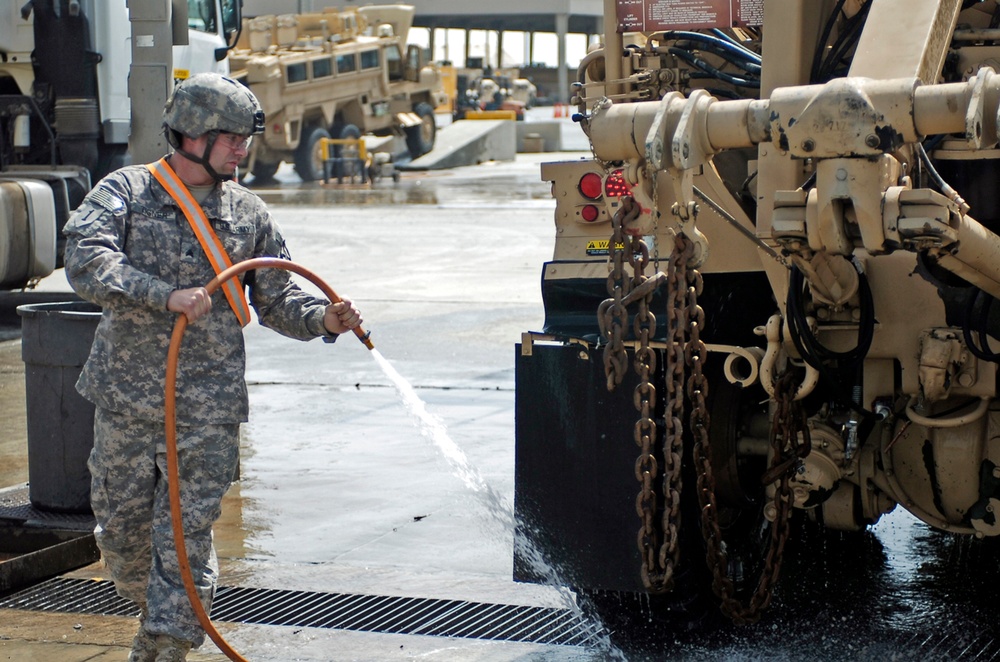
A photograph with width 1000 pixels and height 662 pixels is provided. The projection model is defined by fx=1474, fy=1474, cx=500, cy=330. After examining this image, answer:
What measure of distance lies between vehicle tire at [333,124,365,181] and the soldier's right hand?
22481 millimetres

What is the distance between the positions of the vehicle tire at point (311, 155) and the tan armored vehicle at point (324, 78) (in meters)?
0.02

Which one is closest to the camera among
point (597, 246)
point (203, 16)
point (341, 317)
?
point (341, 317)

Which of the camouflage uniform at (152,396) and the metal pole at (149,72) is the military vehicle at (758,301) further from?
the metal pole at (149,72)

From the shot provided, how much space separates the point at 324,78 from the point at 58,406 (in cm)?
2048

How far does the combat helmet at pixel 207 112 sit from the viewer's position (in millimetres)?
4039

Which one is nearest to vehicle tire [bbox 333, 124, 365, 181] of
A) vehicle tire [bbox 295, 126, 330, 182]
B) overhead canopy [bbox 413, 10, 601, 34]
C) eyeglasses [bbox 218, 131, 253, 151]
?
vehicle tire [bbox 295, 126, 330, 182]

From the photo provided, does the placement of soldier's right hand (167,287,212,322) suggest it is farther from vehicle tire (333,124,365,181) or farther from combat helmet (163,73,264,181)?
vehicle tire (333,124,365,181)

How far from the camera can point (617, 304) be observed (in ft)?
10.9

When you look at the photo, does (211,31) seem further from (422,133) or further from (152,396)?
(422,133)

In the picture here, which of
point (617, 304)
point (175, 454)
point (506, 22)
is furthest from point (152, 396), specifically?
point (506, 22)

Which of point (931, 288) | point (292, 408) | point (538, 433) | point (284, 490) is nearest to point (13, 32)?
point (292, 408)

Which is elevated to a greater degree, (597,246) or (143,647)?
(597,246)

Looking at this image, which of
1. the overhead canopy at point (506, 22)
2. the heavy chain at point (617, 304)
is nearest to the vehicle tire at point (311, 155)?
Answer: the heavy chain at point (617, 304)

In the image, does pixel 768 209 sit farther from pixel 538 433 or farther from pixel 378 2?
pixel 378 2
